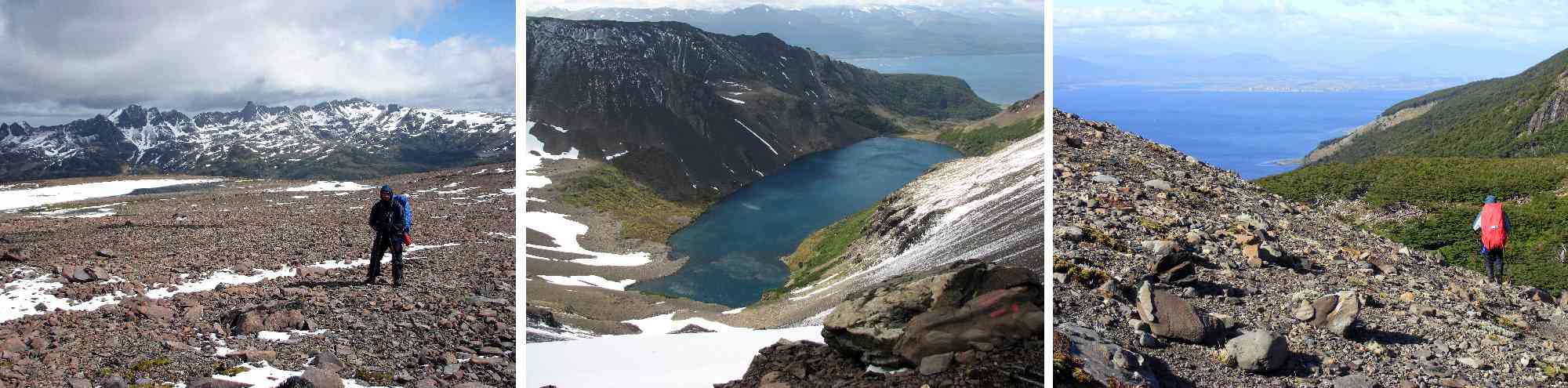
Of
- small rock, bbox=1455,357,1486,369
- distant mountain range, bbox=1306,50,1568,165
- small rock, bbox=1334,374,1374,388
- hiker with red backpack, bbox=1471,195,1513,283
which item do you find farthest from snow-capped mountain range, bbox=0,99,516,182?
distant mountain range, bbox=1306,50,1568,165

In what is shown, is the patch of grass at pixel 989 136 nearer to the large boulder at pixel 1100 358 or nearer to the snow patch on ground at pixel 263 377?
the large boulder at pixel 1100 358

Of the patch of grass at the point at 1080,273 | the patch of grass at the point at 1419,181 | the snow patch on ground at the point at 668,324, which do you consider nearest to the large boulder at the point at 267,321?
the snow patch on ground at the point at 668,324

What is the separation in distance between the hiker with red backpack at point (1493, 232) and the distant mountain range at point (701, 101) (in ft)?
23.4

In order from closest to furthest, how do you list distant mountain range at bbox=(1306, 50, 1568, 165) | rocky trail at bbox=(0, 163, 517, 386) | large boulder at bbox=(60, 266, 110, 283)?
rocky trail at bbox=(0, 163, 517, 386)
large boulder at bbox=(60, 266, 110, 283)
distant mountain range at bbox=(1306, 50, 1568, 165)

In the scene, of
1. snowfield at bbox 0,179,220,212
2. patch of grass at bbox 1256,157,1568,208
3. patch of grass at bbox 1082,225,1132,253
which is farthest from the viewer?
patch of grass at bbox 1256,157,1568,208

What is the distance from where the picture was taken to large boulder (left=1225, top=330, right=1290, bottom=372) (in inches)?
218

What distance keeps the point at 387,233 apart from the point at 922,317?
3867 mm

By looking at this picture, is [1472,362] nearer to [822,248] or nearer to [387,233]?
[822,248]

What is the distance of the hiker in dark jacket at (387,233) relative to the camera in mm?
5715

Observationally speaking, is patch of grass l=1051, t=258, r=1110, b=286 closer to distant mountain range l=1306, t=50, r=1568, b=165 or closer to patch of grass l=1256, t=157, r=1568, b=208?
patch of grass l=1256, t=157, r=1568, b=208

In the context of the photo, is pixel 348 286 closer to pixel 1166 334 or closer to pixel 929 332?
pixel 929 332

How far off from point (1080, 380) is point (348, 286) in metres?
4.99

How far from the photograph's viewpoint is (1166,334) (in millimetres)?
5688

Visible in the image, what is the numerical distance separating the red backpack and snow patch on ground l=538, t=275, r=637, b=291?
9087mm
